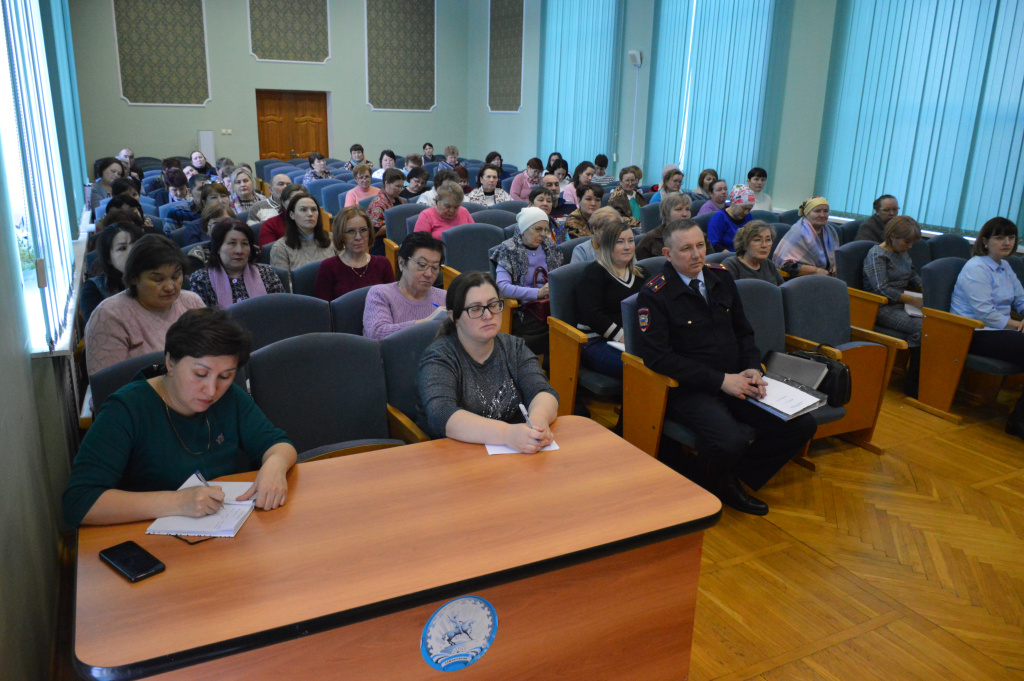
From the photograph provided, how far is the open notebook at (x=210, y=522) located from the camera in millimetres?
1577

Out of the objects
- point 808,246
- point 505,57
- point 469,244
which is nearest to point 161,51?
point 505,57

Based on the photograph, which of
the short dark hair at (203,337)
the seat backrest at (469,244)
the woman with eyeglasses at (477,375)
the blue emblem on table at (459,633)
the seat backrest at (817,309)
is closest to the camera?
the blue emblem on table at (459,633)

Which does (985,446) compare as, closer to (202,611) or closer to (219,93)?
(202,611)

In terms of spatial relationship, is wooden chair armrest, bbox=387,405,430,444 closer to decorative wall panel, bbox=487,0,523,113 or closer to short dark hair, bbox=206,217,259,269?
short dark hair, bbox=206,217,259,269

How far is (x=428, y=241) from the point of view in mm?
3332

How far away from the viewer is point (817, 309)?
3857 millimetres

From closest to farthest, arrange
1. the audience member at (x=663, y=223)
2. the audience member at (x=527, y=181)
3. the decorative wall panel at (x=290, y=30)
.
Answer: the audience member at (x=663, y=223)
the audience member at (x=527, y=181)
the decorative wall panel at (x=290, y=30)

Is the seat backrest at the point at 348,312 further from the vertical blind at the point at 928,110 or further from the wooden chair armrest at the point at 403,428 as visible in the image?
the vertical blind at the point at 928,110

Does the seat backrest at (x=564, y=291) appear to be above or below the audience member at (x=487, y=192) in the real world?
below

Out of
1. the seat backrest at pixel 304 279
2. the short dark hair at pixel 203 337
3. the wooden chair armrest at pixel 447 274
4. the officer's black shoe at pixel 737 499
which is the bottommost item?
the officer's black shoe at pixel 737 499

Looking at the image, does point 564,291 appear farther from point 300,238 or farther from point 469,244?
point 300,238

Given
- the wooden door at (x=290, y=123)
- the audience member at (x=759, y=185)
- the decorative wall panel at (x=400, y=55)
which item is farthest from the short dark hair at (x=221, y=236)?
the decorative wall panel at (x=400, y=55)

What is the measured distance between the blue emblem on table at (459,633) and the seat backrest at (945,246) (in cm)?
525

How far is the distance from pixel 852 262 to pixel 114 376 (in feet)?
14.9
